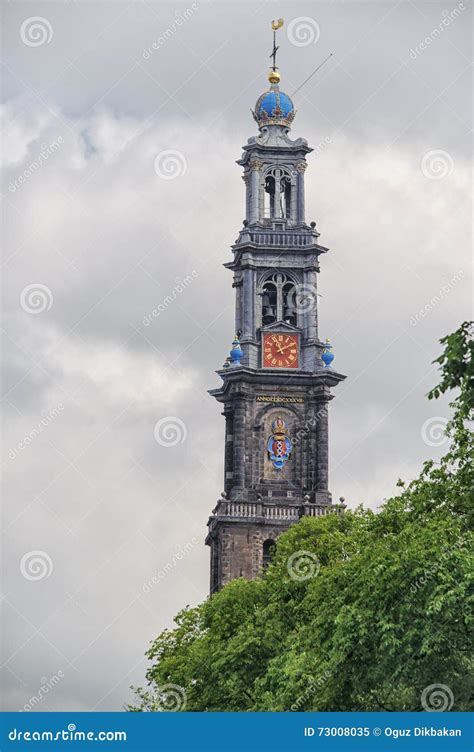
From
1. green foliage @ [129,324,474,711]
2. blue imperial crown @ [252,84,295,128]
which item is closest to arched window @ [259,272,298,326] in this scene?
blue imperial crown @ [252,84,295,128]

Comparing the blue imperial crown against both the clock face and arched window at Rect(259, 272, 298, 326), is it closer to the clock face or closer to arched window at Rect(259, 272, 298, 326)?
arched window at Rect(259, 272, 298, 326)

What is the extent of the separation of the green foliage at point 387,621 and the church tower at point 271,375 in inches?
1919

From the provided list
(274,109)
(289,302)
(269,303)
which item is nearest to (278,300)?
(269,303)

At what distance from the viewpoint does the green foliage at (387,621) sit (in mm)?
61500

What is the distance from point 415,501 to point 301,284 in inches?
2818

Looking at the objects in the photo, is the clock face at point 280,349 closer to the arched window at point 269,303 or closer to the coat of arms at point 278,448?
the arched window at point 269,303

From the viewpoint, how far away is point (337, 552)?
91.2 meters

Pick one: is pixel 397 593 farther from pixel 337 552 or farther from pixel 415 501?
pixel 337 552

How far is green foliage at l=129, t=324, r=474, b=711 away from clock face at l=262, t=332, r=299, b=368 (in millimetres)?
55350

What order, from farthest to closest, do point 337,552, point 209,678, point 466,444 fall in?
1. point 337,552
2. point 209,678
3. point 466,444

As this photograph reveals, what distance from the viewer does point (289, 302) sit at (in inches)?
5541

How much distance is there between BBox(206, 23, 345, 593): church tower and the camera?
433 feet

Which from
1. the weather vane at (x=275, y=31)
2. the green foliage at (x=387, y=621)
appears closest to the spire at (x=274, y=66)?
the weather vane at (x=275, y=31)

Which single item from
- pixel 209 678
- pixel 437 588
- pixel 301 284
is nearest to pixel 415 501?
pixel 437 588
